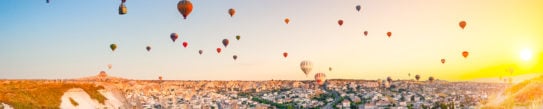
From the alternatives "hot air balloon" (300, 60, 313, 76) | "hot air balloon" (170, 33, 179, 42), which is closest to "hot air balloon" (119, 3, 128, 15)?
"hot air balloon" (170, 33, 179, 42)

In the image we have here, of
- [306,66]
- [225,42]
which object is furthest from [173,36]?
[306,66]

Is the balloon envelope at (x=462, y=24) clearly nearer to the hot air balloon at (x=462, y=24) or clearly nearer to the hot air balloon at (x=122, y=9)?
the hot air balloon at (x=462, y=24)

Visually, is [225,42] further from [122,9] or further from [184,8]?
[184,8]

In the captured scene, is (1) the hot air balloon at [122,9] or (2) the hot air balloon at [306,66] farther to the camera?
(2) the hot air balloon at [306,66]

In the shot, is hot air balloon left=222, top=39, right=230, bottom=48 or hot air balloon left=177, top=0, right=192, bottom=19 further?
hot air balloon left=222, top=39, right=230, bottom=48

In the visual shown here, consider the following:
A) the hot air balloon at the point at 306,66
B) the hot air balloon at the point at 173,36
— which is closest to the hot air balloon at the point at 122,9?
the hot air balloon at the point at 173,36

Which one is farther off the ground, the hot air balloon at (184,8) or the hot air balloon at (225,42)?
the hot air balloon at (184,8)

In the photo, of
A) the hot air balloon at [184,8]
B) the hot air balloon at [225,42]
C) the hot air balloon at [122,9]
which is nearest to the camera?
the hot air balloon at [184,8]

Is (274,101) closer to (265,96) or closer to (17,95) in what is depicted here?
(265,96)

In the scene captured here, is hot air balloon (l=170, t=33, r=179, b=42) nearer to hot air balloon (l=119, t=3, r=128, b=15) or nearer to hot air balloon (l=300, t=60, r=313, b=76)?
hot air balloon (l=119, t=3, r=128, b=15)
